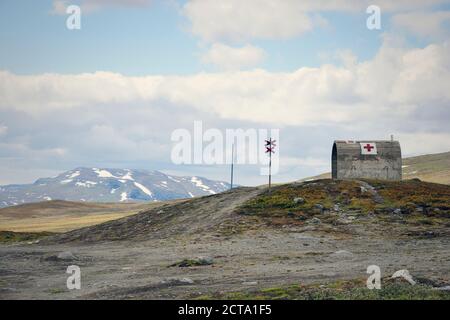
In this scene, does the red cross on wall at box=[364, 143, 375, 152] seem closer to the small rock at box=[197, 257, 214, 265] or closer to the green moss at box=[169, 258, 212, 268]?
the small rock at box=[197, 257, 214, 265]

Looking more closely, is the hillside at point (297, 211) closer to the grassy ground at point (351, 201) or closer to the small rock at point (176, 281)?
the grassy ground at point (351, 201)

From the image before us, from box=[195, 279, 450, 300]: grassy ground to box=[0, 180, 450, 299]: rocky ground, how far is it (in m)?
0.07

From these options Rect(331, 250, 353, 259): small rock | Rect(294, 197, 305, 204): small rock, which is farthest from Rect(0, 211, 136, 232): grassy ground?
Rect(331, 250, 353, 259): small rock

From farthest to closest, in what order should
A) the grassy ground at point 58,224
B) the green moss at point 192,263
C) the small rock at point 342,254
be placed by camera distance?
1. the grassy ground at point 58,224
2. the small rock at point 342,254
3. the green moss at point 192,263

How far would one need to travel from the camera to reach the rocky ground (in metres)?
28.2

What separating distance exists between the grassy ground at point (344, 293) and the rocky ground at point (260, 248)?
0.07 m

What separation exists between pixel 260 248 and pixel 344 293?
21942mm

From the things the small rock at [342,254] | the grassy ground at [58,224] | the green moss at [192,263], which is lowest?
the grassy ground at [58,224]

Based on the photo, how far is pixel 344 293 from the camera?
25172 millimetres

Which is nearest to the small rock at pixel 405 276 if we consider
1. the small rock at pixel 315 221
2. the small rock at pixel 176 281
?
the small rock at pixel 176 281

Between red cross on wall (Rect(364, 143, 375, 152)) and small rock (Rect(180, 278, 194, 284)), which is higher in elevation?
red cross on wall (Rect(364, 143, 375, 152))

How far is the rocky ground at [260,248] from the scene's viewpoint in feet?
92.6

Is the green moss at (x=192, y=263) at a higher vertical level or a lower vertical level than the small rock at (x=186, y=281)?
lower

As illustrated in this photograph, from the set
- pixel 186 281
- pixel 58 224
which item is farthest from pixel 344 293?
pixel 58 224
